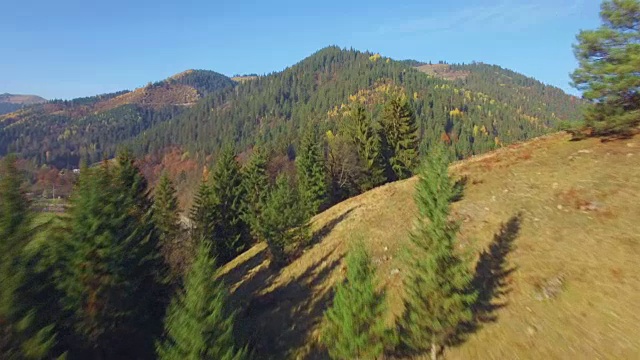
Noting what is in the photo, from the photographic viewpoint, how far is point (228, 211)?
147ft

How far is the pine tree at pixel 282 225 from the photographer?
30781 mm

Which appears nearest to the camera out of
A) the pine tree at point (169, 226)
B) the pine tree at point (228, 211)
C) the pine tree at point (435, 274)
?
the pine tree at point (435, 274)

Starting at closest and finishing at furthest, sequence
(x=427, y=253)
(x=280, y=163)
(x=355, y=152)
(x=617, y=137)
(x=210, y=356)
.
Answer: (x=210, y=356) < (x=427, y=253) < (x=617, y=137) < (x=355, y=152) < (x=280, y=163)

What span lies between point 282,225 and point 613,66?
2288cm

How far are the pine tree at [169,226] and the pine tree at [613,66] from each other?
107 feet

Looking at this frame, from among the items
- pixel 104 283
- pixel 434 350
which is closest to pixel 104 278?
pixel 104 283

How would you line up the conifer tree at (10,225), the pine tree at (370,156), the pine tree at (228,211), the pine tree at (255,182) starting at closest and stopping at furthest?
the conifer tree at (10,225) → the pine tree at (228,211) → the pine tree at (255,182) → the pine tree at (370,156)

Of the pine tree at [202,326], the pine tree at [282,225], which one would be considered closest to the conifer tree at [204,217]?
the pine tree at [282,225]

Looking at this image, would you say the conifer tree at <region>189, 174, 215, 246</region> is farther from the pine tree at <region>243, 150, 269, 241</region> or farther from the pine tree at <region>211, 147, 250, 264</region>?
the pine tree at <region>243, 150, 269, 241</region>

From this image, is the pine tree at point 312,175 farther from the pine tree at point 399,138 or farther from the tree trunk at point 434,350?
the tree trunk at point 434,350

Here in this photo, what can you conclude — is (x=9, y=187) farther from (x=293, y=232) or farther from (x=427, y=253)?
(x=293, y=232)

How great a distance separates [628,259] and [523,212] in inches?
248

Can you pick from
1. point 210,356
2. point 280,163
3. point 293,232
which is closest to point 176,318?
point 210,356

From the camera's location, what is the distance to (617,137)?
1057 inches
